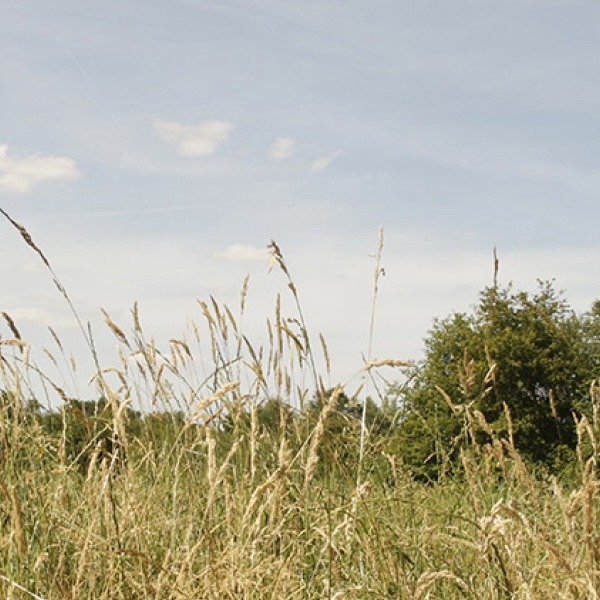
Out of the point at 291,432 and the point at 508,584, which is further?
the point at 291,432

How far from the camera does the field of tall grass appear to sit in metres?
2.25

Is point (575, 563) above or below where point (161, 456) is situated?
below

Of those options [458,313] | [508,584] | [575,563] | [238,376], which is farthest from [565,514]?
[458,313]

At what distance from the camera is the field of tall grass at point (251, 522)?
2246mm

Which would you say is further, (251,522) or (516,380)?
(516,380)

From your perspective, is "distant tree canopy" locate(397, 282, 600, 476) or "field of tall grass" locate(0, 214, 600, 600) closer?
"field of tall grass" locate(0, 214, 600, 600)

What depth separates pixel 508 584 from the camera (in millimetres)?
Result: 2488

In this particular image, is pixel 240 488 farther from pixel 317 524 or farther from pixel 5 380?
pixel 5 380

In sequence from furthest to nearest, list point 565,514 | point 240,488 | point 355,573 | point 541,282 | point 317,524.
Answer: point 541,282 → point 240,488 → point 317,524 → point 355,573 → point 565,514

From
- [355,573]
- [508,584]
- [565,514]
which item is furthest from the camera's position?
[355,573]

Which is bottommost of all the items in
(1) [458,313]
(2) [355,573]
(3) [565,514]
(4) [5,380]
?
(2) [355,573]

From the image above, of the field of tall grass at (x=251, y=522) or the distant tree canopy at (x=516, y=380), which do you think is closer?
the field of tall grass at (x=251, y=522)

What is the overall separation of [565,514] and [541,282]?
21849 millimetres

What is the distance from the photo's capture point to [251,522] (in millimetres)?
3398
